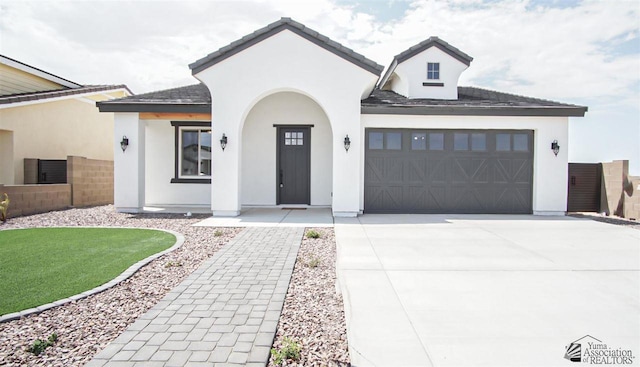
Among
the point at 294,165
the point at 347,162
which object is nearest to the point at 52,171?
the point at 294,165

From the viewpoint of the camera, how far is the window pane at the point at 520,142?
11.1 meters

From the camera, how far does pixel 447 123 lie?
35.9 feet

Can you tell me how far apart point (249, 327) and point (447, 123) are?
9.45m

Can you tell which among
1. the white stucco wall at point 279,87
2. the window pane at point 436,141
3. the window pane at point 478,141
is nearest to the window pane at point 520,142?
the window pane at point 478,141

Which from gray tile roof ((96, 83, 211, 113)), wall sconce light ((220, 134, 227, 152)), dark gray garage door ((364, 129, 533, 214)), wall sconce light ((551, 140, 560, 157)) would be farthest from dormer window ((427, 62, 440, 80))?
gray tile roof ((96, 83, 211, 113))

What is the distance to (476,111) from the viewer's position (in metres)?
10.8

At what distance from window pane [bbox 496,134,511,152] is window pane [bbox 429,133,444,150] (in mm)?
1780

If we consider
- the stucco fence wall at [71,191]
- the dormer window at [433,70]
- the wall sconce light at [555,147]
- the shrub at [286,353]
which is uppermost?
the dormer window at [433,70]

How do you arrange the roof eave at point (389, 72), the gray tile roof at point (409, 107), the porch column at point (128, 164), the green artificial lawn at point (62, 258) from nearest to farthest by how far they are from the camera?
the green artificial lawn at point (62, 258), the gray tile roof at point (409, 107), the porch column at point (128, 164), the roof eave at point (389, 72)

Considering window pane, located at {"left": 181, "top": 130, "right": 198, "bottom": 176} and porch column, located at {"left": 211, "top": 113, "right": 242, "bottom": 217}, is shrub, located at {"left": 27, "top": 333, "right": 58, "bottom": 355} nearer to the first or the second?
porch column, located at {"left": 211, "top": 113, "right": 242, "bottom": 217}

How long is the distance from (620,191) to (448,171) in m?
5.36

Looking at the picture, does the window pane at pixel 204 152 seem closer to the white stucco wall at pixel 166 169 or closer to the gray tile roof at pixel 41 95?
the white stucco wall at pixel 166 169

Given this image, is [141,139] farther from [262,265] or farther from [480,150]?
[480,150]

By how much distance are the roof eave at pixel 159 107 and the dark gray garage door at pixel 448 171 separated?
16.5 feet
